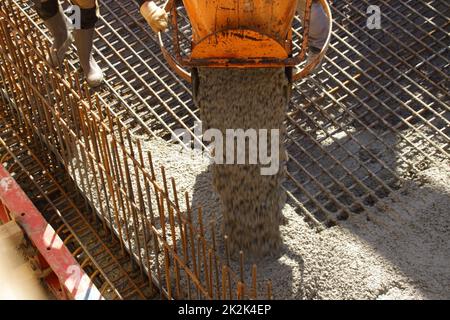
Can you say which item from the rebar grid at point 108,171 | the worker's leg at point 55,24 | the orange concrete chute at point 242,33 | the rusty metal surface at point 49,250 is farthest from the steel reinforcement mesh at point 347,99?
the orange concrete chute at point 242,33

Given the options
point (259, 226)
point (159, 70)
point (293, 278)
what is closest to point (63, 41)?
point (159, 70)

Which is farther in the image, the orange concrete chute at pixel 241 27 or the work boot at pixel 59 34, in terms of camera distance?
the work boot at pixel 59 34

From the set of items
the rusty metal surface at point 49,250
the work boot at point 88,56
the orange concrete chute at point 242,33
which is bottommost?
the rusty metal surface at point 49,250

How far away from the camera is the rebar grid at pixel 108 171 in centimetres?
407

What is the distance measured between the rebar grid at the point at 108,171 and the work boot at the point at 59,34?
1.37 feet

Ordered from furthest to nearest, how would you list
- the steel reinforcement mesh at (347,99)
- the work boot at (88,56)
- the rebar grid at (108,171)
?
1. the work boot at (88,56)
2. the steel reinforcement mesh at (347,99)
3. the rebar grid at (108,171)

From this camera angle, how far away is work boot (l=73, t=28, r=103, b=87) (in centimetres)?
543

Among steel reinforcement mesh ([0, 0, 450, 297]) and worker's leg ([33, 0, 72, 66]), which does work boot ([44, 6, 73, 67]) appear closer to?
worker's leg ([33, 0, 72, 66])

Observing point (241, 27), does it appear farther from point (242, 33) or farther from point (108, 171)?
point (108, 171)

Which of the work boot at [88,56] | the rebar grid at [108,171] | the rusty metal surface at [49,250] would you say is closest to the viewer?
the rusty metal surface at [49,250]

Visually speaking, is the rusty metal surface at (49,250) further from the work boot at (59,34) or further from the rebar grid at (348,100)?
the work boot at (59,34)

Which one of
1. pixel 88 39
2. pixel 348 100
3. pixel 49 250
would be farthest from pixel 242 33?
pixel 88 39
